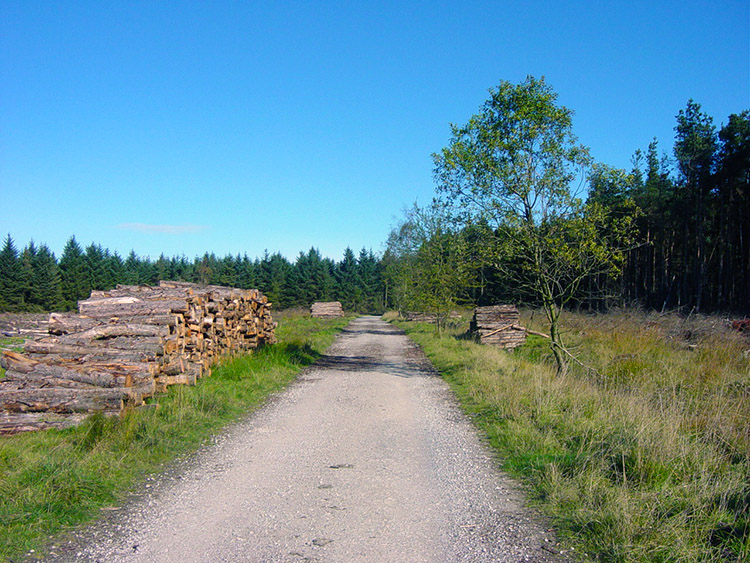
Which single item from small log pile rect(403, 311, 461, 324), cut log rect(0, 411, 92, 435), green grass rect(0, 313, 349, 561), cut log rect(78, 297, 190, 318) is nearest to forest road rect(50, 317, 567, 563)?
green grass rect(0, 313, 349, 561)

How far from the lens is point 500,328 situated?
21.4 m

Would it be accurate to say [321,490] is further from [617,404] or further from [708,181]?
[708,181]

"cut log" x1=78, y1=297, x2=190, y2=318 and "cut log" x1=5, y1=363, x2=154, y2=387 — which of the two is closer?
"cut log" x1=5, y1=363, x2=154, y2=387

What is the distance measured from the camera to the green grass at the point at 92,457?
4.54m

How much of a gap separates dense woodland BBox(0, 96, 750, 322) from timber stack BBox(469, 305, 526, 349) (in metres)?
1.22

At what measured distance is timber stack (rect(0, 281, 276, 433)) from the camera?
24.7ft

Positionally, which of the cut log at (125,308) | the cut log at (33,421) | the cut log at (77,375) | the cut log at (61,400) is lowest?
the cut log at (33,421)

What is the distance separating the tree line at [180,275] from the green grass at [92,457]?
64.3m

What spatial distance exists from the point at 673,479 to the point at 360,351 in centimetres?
1530

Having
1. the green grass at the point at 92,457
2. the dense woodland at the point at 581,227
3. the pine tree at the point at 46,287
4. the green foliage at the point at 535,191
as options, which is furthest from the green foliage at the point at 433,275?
the pine tree at the point at 46,287

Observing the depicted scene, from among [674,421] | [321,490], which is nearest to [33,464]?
[321,490]

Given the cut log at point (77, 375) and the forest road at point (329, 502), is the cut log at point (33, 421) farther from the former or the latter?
the forest road at point (329, 502)

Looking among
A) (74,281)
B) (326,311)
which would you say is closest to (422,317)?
(326,311)

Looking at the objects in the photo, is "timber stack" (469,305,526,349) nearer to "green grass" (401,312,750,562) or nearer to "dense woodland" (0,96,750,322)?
"dense woodland" (0,96,750,322)
